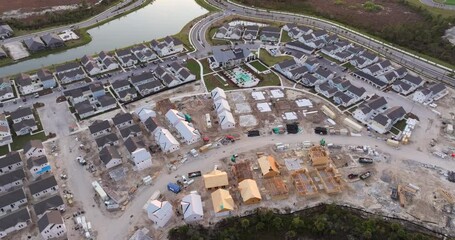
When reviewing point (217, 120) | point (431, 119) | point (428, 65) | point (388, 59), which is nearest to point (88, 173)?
point (217, 120)

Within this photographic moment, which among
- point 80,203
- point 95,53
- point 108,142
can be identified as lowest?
point 80,203

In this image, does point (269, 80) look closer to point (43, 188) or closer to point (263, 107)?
point (263, 107)

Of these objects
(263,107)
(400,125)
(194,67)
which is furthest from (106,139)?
(400,125)

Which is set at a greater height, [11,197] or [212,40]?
[212,40]

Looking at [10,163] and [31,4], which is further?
[31,4]

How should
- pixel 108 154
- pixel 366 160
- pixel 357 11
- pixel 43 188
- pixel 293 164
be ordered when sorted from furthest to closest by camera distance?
pixel 357 11, pixel 366 160, pixel 293 164, pixel 108 154, pixel 43 188

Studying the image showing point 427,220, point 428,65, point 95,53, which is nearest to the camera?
point 427,220

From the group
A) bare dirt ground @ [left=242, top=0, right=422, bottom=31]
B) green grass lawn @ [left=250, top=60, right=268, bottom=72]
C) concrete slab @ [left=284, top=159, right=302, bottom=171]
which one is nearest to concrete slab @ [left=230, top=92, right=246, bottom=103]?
green grass lawn @ [left=250, top=60, right=268, bottom=72]

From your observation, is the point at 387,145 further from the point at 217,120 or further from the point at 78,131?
the point at 78,131

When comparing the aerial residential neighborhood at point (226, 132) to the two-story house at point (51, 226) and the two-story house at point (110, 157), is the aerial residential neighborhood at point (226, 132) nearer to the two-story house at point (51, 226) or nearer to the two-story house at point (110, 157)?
the two-story house at point (51, 226)
